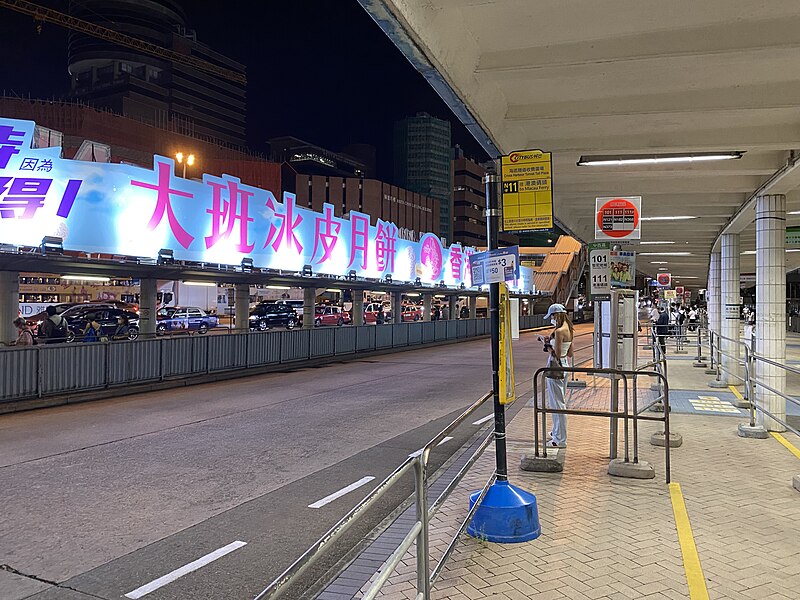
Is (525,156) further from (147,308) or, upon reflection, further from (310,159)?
(310,159)

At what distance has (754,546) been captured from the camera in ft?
16.9

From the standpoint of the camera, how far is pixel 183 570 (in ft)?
16.7

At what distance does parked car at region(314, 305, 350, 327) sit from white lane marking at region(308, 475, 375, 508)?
3594 centimetres

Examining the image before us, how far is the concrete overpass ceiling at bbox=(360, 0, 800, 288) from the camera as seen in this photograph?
4801 millimetres

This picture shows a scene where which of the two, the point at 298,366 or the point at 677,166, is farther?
the point at 298,366

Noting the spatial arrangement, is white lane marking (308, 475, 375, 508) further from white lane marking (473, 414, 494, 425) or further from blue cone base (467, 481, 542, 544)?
white lane marking (473, 414, 494, 425)

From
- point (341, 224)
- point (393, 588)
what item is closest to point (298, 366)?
point (341, 224)

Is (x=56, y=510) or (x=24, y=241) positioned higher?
(x=24, y=241)

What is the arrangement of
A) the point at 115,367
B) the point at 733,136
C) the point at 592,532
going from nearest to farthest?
the point at 592,532
the point at 733,136
the point at 115,367

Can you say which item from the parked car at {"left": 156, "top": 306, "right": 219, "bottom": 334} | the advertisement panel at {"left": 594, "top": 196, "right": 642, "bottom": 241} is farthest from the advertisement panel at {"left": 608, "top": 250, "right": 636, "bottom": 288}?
the parked car at {"left": 156, "top": 306, "right": 219, "bottom": 334}

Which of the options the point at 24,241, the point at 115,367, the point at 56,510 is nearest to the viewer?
the point at 56,510

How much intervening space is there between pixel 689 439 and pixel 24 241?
516 inches

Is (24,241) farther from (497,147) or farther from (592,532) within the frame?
(592,532)

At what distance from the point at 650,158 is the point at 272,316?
3337cm
